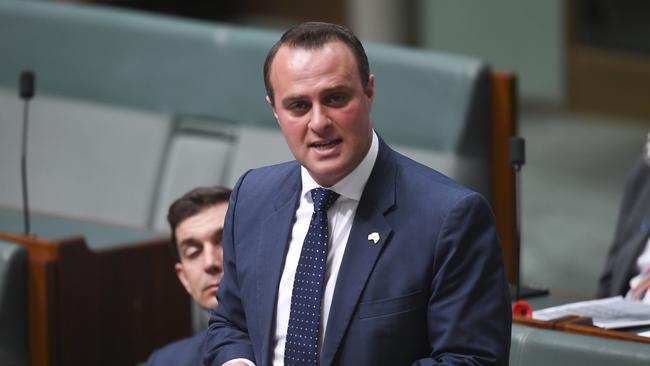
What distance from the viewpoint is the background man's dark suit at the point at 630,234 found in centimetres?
349

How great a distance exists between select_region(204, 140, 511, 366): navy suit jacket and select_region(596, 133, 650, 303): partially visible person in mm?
1236

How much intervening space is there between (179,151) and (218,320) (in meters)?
2.28

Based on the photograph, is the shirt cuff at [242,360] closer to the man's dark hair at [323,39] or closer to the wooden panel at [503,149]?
the man's dark hair at [323,39]

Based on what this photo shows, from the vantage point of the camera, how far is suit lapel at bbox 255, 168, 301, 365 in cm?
241

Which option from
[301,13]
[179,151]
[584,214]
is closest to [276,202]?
[179,151]

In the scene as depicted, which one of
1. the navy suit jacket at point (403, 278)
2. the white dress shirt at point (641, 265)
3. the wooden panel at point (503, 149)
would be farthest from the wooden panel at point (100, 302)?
the white dress shirt at point (641, 265)

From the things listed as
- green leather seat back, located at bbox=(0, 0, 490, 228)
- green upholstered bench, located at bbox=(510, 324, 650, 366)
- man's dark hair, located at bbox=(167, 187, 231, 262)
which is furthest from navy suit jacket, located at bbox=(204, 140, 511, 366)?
green leather seat back, located at bbox=(0, 0, 490, 228)

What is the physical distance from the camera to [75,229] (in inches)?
167

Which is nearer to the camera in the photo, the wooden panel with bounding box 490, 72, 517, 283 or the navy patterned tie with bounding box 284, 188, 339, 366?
the navy patterned tie with bounding box 284, 188, 339, 366

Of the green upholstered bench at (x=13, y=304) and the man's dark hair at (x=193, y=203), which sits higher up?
the man's dark hair at (x=193, y=203)

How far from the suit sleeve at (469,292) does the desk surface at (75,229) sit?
1.76m

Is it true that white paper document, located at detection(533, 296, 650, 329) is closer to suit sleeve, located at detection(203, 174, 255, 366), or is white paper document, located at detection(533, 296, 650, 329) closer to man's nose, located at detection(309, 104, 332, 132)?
suit sleeve, located at detection(203, 174, 255, 366)

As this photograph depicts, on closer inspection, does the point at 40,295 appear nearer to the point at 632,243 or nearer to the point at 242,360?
the point at 242,360

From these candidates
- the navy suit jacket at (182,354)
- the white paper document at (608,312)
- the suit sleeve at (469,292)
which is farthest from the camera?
the navy suit jacket at (182,354)
